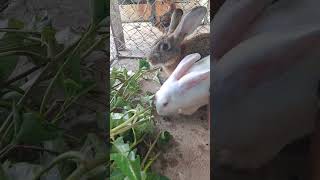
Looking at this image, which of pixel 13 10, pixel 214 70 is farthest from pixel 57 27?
pixel 214 70

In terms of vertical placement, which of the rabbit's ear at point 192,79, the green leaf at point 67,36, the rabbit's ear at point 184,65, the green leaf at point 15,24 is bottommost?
the rabbit's ear at point 192,79

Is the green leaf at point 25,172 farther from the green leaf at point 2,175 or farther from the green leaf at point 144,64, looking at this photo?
the green leaf at point 144,64

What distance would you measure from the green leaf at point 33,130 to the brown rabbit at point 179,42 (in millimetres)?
110

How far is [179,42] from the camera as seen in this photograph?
37cm

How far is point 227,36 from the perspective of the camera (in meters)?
0.34

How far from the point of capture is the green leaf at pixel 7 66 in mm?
400

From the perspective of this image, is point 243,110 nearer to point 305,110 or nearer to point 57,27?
point 305,110

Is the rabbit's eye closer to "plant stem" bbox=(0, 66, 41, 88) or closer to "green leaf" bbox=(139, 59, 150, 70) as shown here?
"green leaf" bbox=(139, 59, 150, 70)

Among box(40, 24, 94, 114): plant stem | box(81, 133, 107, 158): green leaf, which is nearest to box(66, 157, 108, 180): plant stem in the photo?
box(81, 133, 107, 158): green leaf

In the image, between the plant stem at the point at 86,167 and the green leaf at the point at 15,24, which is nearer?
the plant stem at the point at 86,167

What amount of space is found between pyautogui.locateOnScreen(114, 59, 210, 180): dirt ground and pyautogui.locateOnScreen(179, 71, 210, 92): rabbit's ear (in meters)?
0.02

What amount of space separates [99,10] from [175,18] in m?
0.06

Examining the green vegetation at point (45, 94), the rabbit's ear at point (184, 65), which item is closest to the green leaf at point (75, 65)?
the green vegetation at point (45, 94)

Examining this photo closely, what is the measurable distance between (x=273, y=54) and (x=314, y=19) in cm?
4
